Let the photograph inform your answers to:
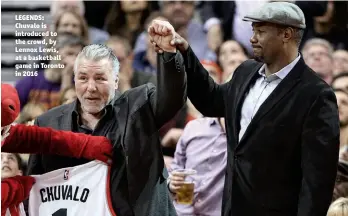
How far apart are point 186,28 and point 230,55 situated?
50 centimetres

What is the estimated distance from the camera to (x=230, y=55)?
5.88 meters

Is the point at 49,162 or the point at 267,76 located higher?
the point at 267,76

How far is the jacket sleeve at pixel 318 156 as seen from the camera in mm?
3336

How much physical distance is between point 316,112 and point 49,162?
3.44ft

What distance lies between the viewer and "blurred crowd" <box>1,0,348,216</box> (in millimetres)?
5430

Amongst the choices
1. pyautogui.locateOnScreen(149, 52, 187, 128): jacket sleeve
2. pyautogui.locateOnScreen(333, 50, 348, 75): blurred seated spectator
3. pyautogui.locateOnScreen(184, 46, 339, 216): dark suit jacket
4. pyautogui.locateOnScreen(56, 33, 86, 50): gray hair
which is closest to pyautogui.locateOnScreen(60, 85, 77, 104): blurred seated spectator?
pyautogui.locateOnScreen(56, 33, 86, 50): gray hair

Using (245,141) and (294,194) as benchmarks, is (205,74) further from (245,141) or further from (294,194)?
(294,194)

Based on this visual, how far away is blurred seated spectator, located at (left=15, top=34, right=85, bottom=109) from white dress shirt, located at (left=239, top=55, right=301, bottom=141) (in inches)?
87.1

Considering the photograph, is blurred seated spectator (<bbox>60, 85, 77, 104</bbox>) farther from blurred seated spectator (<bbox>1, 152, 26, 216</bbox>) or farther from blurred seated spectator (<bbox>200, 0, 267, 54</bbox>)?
blurred seated spectator (<bbox>200, 0, 267, 54</bbox>)

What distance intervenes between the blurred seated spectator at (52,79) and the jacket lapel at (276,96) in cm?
231

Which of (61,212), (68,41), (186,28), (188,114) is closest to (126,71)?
(68,41)

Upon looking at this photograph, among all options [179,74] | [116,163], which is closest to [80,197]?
[116,163]

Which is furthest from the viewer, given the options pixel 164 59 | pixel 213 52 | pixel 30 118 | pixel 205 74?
pixel 213 52

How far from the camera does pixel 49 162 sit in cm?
352
